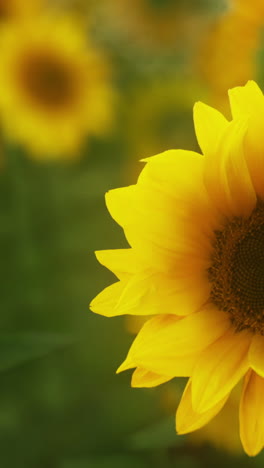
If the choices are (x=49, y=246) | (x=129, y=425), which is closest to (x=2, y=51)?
(x=49, y=246)

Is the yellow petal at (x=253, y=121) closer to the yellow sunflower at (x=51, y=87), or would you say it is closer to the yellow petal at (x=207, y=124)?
the yellow petal at (x=207, y=124)

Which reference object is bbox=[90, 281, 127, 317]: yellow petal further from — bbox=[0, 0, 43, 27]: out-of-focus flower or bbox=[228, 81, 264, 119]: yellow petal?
bbox=[0, 0, 43, 27]: out-of-focus flower

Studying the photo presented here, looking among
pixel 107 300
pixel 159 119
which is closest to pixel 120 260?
pixel 107 300

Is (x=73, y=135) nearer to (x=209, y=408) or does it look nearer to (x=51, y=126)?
(x=51, y=126)

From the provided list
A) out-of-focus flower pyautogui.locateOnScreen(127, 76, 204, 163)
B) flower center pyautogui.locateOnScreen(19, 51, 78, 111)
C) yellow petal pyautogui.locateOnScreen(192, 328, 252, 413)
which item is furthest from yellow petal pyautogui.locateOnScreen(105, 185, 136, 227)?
flower center pyautogui.locateOnScreen(19, 51, 78, 111)

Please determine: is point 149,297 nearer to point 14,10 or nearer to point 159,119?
point 159,119

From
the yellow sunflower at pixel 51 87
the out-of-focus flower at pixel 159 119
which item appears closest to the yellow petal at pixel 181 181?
the out-of-focus flower at pixel 159 119

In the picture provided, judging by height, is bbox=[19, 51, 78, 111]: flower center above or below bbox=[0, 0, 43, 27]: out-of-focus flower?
below
